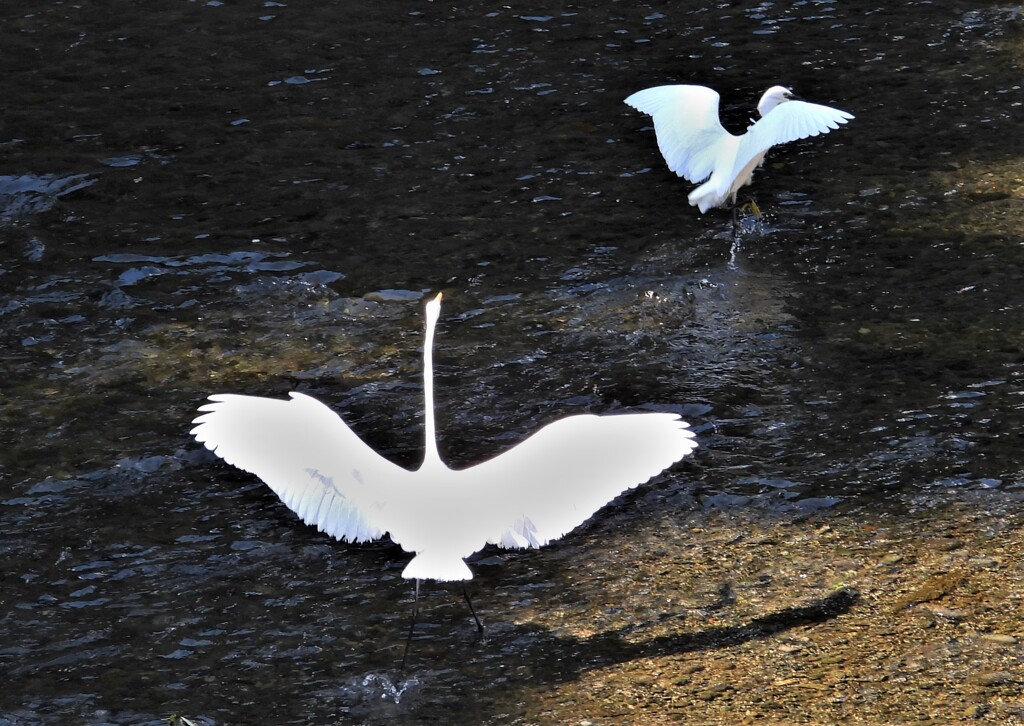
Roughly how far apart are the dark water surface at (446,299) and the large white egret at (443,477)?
0.50m

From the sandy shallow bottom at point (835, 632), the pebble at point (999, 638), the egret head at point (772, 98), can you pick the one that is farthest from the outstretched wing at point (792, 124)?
the pebble at point (999, 638)

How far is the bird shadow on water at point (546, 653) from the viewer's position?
4.73 metres

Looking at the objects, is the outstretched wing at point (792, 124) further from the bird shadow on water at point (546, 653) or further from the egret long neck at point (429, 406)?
the bird shadow on water at point (546, 653)

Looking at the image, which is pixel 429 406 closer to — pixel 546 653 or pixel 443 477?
pixel 443 477

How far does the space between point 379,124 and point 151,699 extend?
536 cm

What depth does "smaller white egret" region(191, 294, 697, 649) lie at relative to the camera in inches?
185

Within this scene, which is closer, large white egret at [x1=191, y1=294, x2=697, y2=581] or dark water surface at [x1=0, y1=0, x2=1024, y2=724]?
large white egret at [x1=191, y1=294, x2=697, y2=581]

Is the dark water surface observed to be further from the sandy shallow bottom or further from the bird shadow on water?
the sandy shallow bottom

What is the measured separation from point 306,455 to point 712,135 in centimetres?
415

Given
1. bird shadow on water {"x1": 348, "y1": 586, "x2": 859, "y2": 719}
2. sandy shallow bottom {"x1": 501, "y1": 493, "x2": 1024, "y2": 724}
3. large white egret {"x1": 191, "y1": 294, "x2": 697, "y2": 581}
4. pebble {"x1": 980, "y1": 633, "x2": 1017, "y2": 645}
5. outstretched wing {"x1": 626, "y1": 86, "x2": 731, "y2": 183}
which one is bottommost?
bird shadow on water {"x1": 348, "y1": 586, "x2": 859, "y2": 719}

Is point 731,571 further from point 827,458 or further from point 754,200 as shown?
point 754,200

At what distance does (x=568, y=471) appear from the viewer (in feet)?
15.5

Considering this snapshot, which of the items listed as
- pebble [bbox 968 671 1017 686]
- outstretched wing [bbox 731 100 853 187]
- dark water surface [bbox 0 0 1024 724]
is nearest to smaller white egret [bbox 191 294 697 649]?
dark water surface [bbox 0 0 1024 724]

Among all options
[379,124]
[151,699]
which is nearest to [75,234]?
[379,124]
